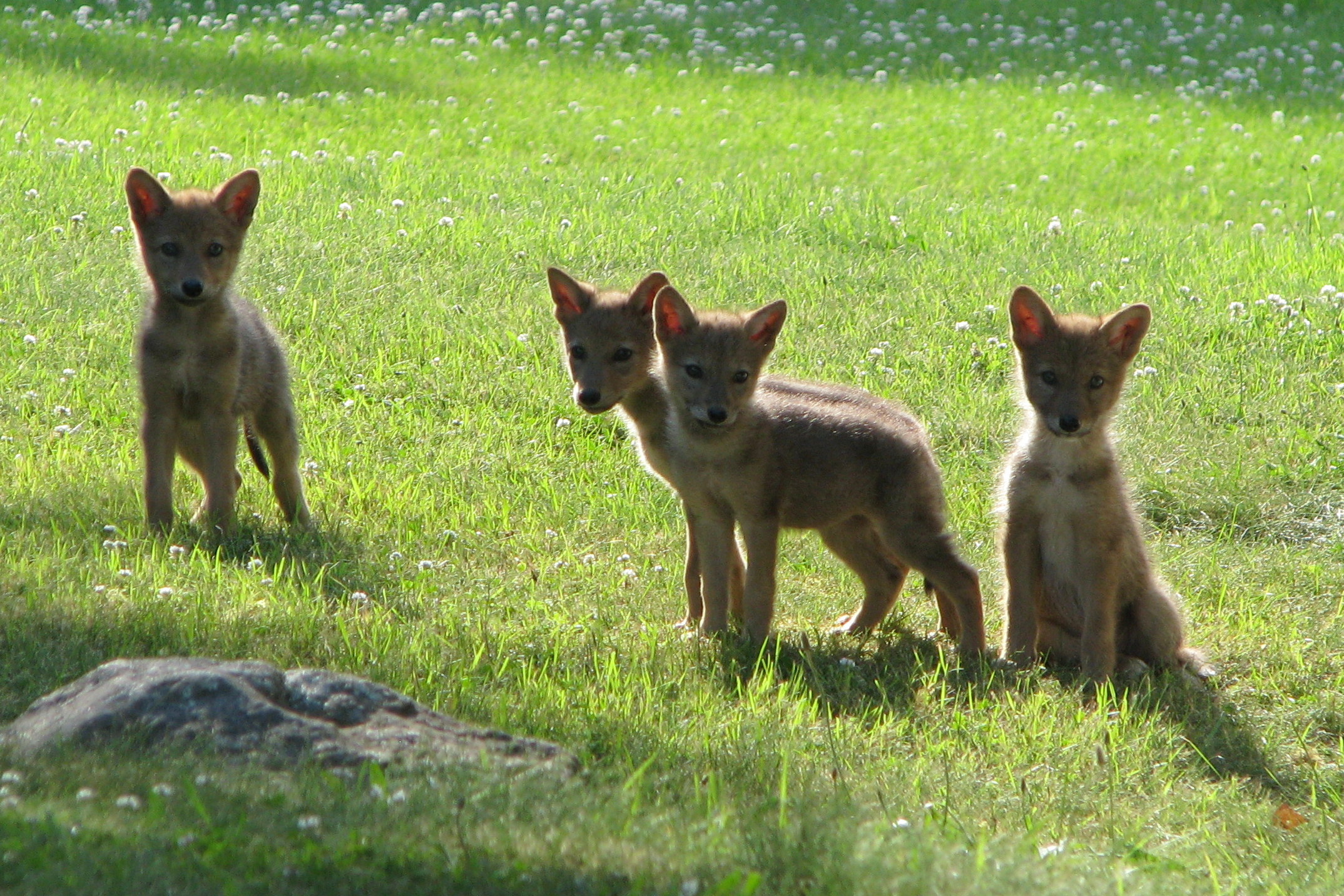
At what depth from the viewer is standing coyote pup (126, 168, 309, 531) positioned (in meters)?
6.27

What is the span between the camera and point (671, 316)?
594 centimetres

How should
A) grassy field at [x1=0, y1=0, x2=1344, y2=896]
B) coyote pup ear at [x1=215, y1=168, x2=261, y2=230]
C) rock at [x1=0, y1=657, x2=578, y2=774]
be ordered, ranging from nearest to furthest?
grassy field at [x1=0, y1=0, x2=1344, y2=896] < rock at [x1=0, y1=657, x2=578, y2=774] < coyote pup ear at [x1=215, y1=168, x2=261, y2=230]

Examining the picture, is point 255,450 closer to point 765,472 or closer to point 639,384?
point 639,384

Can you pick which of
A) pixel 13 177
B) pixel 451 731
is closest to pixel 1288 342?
pixel 451 731

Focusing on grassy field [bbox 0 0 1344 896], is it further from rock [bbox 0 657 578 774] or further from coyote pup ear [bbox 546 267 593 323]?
coyote pup ear [bbox 546 267 593 323]

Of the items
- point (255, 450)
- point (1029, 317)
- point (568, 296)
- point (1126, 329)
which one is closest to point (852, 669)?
point (1029, 317)

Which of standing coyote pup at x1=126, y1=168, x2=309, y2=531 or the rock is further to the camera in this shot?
standing coyote pup at x1=126, y1=168, x2=309, y2=531

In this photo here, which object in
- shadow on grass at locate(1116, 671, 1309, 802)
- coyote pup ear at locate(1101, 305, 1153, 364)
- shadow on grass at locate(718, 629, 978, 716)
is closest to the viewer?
shadow on grass at locate(1116, 671, 1309, 802)

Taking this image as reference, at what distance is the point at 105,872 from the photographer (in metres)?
3.05

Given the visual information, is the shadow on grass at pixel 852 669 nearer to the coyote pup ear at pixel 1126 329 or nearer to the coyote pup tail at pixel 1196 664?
the coyote pup tail at pixel 1196 664

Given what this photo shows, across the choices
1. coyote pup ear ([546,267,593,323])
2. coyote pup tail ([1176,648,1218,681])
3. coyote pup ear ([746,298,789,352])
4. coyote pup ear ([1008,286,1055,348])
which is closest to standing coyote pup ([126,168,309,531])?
coyote pup ear ([546,267,593,323])

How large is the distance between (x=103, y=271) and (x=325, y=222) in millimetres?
1661

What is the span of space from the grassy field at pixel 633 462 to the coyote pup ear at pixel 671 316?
1.09m

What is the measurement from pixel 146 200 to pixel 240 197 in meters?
0.39
